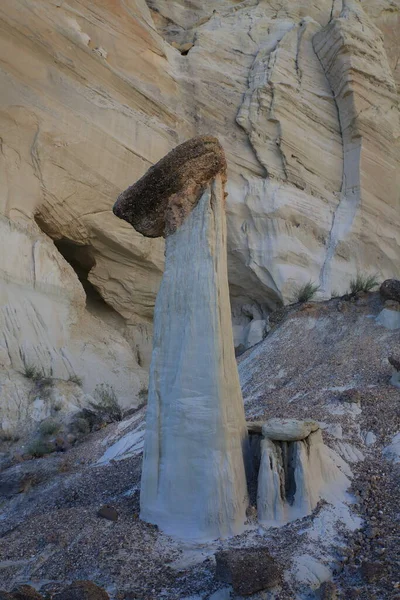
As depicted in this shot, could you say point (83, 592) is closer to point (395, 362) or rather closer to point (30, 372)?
point (395, 362)

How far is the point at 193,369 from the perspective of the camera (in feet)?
18.2

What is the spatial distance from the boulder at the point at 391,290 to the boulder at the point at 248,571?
8130mm

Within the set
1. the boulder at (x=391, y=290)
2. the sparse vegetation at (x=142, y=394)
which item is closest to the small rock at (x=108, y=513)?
the boulder at (x=391, y=290)

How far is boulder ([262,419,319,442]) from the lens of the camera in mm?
5594

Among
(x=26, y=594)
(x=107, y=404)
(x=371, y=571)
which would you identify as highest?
(x=371, y=571)

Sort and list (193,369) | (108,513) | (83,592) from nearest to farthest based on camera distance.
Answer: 1. (83,592)
2. (193,369)
3. (108,513)

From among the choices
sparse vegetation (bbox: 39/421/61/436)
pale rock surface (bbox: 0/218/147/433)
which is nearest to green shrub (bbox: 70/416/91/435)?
sparse vegetation (bbox: 39/421/61/436)

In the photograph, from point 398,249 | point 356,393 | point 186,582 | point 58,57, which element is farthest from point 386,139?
point 186,582

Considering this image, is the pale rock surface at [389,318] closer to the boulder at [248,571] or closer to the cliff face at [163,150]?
the cliff face at [163,150]

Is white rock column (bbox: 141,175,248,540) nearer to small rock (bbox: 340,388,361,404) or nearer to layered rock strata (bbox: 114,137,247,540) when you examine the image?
layered rock strata (bbox: 114,137,247,540)

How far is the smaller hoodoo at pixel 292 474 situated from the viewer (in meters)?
5.38

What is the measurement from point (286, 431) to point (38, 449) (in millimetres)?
6901

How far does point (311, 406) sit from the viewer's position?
27.9ft

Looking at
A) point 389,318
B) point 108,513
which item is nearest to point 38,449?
point 108,513
